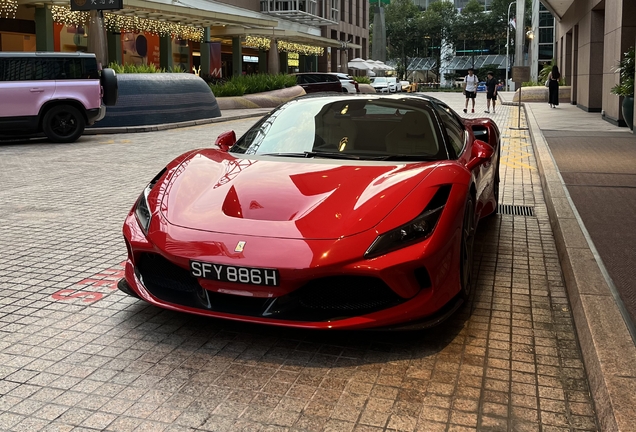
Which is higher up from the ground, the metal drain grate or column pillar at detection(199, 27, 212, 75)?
column pillar at detection(199, 27, 212, 75)

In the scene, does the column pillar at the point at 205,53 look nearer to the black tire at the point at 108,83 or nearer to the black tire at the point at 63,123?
the black tire at the point at 108,83

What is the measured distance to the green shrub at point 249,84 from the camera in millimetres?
30031

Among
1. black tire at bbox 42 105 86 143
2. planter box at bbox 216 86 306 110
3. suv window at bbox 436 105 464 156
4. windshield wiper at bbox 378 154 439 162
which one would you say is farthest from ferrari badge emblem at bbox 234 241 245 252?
planter box at bbox 216 86 306 110

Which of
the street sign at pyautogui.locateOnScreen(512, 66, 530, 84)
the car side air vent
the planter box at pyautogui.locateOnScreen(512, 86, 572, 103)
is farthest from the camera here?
the planter box at pyautogui.locateOnScreen(512, 86, 572, 103)

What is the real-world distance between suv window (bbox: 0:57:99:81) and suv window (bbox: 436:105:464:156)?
471 inches

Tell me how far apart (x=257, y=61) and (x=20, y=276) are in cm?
4788

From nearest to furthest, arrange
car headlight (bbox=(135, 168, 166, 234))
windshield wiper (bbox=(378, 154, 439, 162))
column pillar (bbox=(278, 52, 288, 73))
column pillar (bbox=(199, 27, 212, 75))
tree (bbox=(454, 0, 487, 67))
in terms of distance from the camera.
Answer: car headlight (bbox=(135, 168, 166, 234)) < windshield wiper (bbox=(378, 154, 439, 162)) < column pillar (bbox=(199, 27, 212, 75)) < column pillar (bbox=(278, 52, 288, 73)) < tree (bbox=(454, 0, 487, 67))

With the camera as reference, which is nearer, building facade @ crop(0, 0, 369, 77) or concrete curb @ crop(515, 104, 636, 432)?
concrete curb @ crop(515, 104, 636, 432)

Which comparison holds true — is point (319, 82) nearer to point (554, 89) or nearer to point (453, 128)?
point (554, 89)

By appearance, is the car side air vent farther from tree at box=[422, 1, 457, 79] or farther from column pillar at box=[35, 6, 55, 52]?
tree at box=[422, 1, 457, 79]

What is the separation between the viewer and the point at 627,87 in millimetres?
16906

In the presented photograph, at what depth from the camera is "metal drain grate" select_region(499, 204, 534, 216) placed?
7797 millimetres

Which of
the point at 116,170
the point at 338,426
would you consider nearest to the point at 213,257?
the point at 338,426

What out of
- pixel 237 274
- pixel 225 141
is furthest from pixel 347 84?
pixel 237 274
